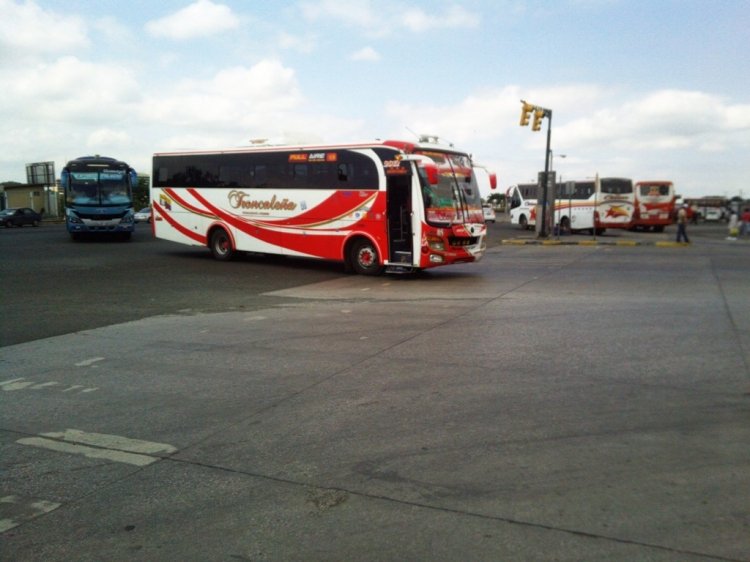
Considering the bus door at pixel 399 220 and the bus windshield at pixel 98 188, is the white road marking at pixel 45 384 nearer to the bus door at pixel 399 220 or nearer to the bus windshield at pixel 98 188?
the bus door at pixel 399 220

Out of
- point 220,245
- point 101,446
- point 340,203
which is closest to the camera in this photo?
point 101,446

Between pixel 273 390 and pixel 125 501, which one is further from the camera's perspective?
pixel 273 390

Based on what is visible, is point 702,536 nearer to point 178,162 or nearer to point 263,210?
point 263,210

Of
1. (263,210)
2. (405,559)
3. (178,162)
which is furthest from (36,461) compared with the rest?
(178,162)

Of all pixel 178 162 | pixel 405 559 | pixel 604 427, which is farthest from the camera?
pixel 178 162

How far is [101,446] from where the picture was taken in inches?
190

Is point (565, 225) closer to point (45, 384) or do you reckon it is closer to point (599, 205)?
point (599, 205)

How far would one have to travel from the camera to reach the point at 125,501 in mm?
3885

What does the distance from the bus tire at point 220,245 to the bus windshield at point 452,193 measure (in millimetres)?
7552

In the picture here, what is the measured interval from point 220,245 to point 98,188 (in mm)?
9728

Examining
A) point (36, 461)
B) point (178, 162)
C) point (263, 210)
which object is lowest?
point (36, 461)

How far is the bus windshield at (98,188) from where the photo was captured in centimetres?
2670

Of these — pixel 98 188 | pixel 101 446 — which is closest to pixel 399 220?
pixel 101 446

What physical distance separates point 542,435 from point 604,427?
0.53m
